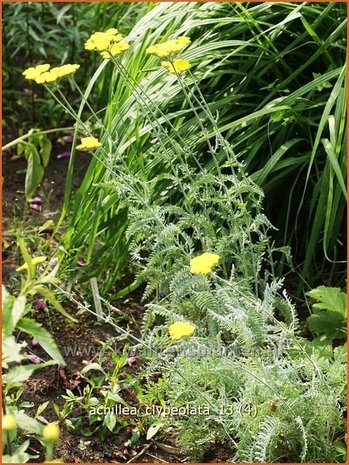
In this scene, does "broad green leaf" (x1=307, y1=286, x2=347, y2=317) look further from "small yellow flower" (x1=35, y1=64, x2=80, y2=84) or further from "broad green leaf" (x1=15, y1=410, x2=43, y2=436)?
"broad green leaf" (x1=15, y1=410, x2=43, y2=436)

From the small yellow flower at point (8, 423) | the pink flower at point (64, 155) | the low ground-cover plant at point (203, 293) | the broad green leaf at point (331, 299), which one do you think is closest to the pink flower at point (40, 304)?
the low ground-cover plant at point (203, 293)

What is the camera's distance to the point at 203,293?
210cm

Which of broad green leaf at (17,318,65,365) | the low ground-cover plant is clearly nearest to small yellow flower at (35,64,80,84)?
the low ground-cover plant

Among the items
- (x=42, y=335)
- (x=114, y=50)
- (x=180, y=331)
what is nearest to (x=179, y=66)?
(x=114, y=50)

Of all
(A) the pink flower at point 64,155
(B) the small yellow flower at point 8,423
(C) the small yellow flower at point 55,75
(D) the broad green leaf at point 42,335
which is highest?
(C) the small yellow flower at point 55,75

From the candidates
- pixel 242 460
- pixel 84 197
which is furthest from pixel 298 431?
pixel 84 197

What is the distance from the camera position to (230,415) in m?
2.00

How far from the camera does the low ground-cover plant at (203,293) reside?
1935 millimetres

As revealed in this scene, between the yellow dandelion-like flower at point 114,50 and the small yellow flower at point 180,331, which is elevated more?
the yellow dandelion-like flower at point 114,50

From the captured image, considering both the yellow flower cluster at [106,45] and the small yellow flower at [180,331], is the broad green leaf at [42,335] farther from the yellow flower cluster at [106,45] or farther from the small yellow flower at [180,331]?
the yellow flower cluster at [106,45]

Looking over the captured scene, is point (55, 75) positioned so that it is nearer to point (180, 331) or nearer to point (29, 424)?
point (180, 331)

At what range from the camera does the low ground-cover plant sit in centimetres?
193

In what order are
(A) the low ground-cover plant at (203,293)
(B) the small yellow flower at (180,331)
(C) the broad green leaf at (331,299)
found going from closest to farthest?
(B) the small yellow flower at (180,331) < (A) the low ground-cover plant at (203,293) < (C) the broad green leaf at (331,299)

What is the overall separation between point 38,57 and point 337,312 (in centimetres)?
197
